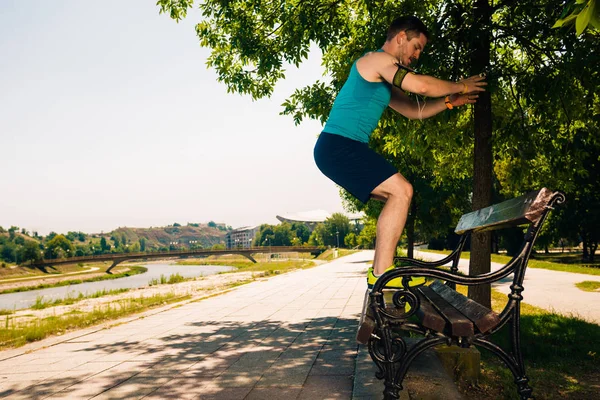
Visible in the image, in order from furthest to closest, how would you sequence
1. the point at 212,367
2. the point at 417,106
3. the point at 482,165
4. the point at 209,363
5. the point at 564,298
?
the point at 564,298
the point at 482,165
the point at 209,363
the point at 212,367
the point at 417,106

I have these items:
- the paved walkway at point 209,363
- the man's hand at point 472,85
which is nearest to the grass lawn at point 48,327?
the paved walkway at point 209,363

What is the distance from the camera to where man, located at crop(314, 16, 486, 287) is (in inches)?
102

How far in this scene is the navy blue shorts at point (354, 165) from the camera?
2619 millimetres

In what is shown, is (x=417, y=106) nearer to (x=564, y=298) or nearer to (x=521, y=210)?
(x=521, y=210)

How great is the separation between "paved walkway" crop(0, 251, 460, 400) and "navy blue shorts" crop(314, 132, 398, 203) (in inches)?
45.8

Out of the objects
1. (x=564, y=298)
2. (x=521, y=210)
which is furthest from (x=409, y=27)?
(x=564, y=298)

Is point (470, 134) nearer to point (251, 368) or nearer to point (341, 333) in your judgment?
point (341, 333)

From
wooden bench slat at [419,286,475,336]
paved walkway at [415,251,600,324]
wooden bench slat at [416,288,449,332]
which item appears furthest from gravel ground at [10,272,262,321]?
wooden bench slat at [416,288,449,332]

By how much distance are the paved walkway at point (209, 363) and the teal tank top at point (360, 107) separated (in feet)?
4.78

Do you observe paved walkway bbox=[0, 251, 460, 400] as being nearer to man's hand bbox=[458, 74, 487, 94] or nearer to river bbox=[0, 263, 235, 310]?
man's hand bbox=[458, 74, 487, 94]

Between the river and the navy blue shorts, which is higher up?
the navy blue shorts

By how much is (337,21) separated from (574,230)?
88.0 ft

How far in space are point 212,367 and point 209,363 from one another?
195 mm

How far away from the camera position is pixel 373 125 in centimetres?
273
